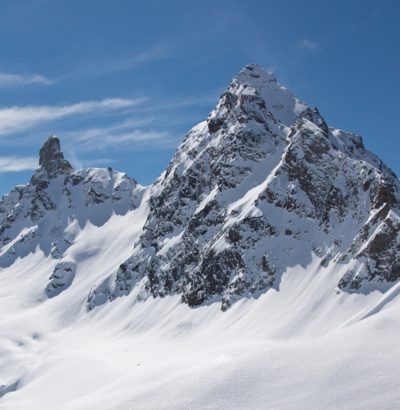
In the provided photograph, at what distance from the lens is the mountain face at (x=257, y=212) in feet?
236

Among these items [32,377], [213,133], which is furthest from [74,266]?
[32,377]

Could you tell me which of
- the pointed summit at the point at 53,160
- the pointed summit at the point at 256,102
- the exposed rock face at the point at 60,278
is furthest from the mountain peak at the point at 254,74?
the pointed summit at the point at 53,160

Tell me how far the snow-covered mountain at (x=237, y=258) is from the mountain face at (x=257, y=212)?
0.23 meters

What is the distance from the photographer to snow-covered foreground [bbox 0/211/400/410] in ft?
105

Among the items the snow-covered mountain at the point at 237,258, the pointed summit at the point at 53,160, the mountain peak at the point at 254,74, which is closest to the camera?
the snow-covered mountain at the point at 237,258

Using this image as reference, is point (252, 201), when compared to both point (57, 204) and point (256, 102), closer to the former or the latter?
point (256, 102)

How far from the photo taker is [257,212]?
83375mm

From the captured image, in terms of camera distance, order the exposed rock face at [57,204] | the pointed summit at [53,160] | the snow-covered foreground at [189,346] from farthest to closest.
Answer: the pointed summit at [53,160], the exposed rock face at [57,204], the snow-covered foreground at [189,346]

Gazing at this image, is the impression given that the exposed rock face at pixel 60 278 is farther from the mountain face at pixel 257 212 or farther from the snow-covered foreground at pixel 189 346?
the snow-covered foreground at pixel 189 346

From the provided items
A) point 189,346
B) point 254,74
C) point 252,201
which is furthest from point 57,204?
point 189,346

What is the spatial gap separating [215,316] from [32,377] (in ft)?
88.5

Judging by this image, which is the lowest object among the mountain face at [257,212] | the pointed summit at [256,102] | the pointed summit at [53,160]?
the mountain face at [257,212]

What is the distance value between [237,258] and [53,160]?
351 feet

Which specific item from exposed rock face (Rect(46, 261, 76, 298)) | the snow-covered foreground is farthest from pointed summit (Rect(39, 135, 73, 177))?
exposed rock face (Rect(46, 261, 76, 298))
